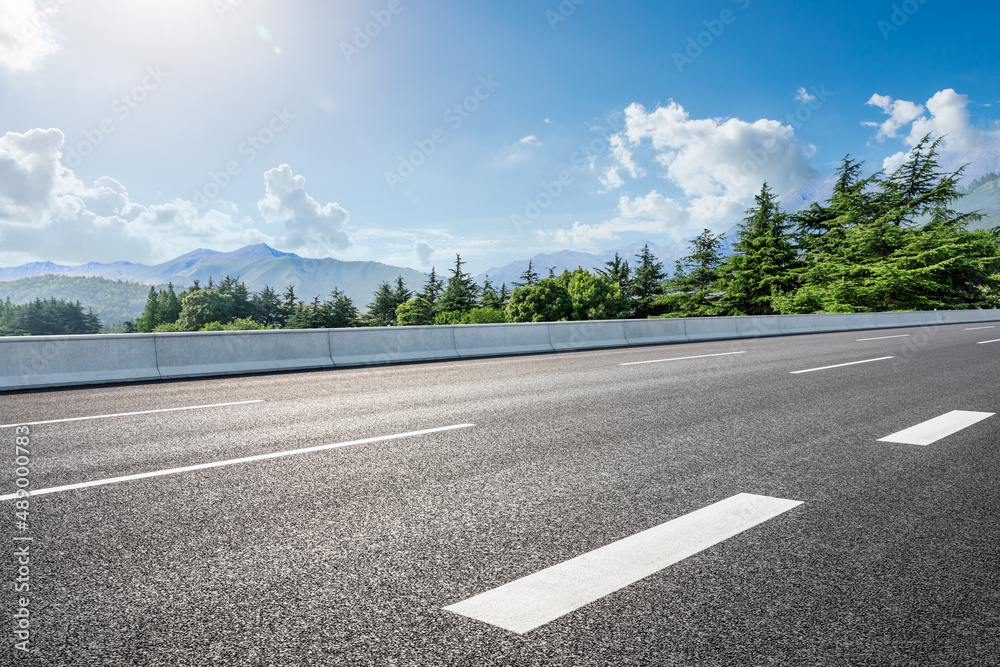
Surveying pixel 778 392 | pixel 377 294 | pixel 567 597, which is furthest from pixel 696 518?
pixel 377 294

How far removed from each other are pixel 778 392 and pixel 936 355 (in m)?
7.55

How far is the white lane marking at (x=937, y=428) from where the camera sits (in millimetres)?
5191

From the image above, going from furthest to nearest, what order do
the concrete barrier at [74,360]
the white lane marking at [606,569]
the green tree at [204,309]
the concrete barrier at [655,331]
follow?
the green tree at [204,309], the concrete barrier at [655,331], the concrete barrier at [74,360], the white lane marking at [606,569]

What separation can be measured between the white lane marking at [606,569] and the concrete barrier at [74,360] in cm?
1027

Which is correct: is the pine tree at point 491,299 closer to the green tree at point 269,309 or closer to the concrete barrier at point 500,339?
the green tree at point 269,309

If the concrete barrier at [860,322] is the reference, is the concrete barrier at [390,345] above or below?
above

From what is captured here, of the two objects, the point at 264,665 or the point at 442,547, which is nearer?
the point at 264,665

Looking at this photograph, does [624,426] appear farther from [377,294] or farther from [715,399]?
[377,294]

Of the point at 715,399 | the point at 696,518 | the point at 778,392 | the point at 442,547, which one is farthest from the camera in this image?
the point at 778,392

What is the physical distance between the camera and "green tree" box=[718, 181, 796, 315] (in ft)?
205

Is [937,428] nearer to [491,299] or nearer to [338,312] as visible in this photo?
[491,299]

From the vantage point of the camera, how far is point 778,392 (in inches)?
311

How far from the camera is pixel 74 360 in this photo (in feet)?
33.2

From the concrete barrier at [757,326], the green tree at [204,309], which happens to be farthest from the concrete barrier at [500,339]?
the green tree at [204,309]
